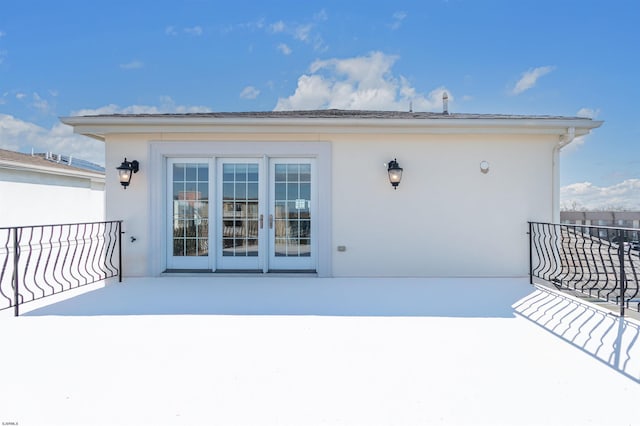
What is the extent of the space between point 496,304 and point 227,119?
15.3ft

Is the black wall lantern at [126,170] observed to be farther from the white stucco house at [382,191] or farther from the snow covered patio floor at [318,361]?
the snow covered patio floor at [318,361]

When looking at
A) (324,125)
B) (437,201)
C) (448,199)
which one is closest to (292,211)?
(324,125)

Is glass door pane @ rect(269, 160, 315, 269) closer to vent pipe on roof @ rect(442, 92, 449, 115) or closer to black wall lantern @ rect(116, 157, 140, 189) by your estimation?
black wall lantern @ rect(116, 157, 140, 189)

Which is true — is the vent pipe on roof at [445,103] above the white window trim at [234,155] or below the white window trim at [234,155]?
above

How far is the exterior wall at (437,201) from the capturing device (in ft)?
17.5

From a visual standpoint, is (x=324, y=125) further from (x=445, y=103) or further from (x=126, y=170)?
(x=445, y=103)

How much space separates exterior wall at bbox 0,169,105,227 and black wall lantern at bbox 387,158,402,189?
10.1 metres

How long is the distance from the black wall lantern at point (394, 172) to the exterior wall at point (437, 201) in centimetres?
14

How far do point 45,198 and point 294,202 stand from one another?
903 centimetres

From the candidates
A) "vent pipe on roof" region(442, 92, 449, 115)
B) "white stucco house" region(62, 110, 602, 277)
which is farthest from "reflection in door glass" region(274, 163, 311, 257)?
"vent pipe on roof" region(442, 92, 449, 115)

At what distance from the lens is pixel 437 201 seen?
5352 millimetres

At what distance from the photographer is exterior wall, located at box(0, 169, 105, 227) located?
8.73m

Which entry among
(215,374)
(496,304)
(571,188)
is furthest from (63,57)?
(571,188)

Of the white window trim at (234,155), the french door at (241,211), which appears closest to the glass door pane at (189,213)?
the french door at (241,211)
